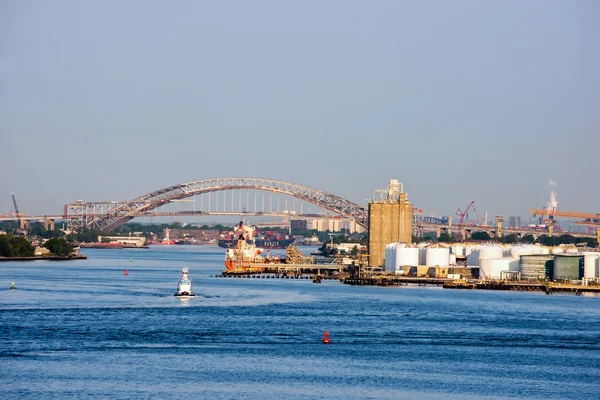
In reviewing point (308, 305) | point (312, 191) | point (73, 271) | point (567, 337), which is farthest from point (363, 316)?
point (312, 191)

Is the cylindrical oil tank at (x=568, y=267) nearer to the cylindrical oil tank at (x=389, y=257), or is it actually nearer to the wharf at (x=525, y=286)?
the wharf at (x=525, y=286)

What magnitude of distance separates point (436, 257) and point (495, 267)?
6.89 metres

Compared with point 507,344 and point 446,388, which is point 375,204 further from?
point 446,388

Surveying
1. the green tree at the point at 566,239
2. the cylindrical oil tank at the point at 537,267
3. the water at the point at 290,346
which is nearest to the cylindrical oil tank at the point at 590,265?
the cylindrical oil tank at the point at 537,267

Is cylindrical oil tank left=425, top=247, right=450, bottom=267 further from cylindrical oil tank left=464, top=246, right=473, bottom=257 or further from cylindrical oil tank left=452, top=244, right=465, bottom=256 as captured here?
cylindrical oil tank left=452, top=244, right=465, bottom=256

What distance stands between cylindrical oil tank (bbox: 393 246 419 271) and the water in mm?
20930

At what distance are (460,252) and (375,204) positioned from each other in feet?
23.7

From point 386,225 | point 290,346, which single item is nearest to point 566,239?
point 386,225

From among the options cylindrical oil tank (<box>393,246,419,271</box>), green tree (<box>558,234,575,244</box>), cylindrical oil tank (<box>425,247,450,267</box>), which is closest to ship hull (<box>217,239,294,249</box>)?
green tree (<box>558,234,575,244</box>)

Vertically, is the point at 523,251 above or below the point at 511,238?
below

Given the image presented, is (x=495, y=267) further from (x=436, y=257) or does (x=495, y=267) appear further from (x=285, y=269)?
(x=285, y=269)

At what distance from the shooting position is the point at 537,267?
68188 millimetres

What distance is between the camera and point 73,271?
76938 millimetres

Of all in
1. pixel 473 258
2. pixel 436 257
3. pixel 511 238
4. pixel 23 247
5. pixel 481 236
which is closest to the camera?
pixel 436 257
